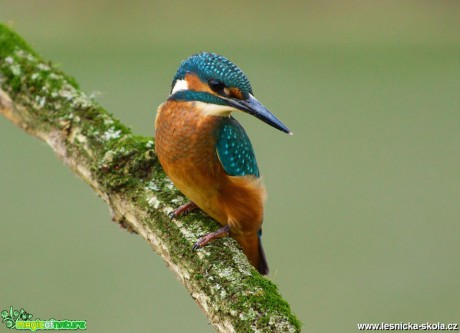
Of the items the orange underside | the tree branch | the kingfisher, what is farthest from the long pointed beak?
the tree branch

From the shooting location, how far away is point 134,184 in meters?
2.38

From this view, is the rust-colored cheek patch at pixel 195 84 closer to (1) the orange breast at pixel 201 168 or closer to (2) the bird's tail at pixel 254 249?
(1) the orange breast at pixel 201 168

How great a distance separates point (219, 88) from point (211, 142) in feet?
0.58

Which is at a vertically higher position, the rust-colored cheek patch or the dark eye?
the rust-colored cheek patch

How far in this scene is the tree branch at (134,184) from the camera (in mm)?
1887

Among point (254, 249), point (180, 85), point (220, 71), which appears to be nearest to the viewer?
point (220, 71)

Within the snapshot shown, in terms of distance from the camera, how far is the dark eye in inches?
86.8

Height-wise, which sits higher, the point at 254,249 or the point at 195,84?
the point at 195,84

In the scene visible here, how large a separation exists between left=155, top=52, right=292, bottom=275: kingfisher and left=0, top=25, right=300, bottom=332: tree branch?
0.29 ft

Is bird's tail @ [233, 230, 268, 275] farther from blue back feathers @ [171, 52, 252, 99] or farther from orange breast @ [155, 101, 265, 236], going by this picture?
blue back feathers @ [171, 52, 252, 99]

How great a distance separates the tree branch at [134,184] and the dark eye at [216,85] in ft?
1.28

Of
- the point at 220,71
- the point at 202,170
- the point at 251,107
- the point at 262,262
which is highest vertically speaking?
the point at 220,71

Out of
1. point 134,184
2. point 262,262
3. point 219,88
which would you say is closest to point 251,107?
point 219,88

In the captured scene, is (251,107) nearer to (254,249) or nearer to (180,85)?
(180,85)
